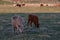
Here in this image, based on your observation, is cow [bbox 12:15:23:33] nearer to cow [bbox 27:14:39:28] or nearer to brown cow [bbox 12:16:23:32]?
brown cow [bbox 12:16:23:32]

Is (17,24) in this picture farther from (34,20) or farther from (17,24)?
(34,20)

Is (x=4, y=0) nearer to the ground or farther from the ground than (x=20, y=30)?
nearer to the ground

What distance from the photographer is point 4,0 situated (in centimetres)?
6106

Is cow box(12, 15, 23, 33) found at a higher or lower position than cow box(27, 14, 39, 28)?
higher

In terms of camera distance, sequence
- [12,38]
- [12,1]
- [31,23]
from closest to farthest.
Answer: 1. [12,38]
2. [31,23]
3. [12,1]

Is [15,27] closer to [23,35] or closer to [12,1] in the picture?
[23,35]

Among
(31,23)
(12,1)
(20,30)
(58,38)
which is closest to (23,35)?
(20,30)

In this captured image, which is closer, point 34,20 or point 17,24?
point 17,24

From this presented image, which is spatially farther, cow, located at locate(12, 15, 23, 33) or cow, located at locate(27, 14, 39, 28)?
cow, located at locate(27, 14, 39, 28)

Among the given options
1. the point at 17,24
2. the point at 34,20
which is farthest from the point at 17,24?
the point at 34,20

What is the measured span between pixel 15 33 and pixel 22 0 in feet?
163

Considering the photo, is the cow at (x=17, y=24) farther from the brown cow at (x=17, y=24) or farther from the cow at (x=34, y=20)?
the cow at (x=34, y=20)

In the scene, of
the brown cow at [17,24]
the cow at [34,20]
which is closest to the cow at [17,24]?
the brown cow at [17,24]

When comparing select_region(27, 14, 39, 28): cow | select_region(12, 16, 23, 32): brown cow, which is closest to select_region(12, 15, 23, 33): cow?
select_region(12, 16, 23, 32): brown cow
